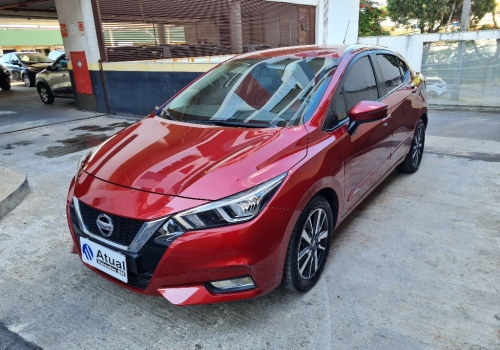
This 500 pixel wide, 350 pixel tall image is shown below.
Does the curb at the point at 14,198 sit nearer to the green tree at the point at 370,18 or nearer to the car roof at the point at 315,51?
the car roof at the point at 315,51

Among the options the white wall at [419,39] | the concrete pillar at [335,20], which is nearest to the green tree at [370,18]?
the concrete pillar at [335,20]

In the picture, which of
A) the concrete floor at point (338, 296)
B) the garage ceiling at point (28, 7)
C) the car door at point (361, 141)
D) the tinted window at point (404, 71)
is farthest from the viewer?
the garage ceiling at point (28, 7)

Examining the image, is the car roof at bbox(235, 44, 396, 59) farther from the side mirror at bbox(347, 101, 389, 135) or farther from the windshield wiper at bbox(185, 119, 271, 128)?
the windshield wiper at bbox(185, 119, 271, 128)

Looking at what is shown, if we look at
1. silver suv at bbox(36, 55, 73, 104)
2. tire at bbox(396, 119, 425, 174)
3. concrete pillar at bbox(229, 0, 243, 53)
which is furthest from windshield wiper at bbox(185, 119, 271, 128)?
concrete pillar at bbox(229, 0, 243, 53)

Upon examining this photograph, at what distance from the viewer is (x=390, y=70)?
380cm

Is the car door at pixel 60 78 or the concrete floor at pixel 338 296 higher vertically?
the car door at pixel 60 78

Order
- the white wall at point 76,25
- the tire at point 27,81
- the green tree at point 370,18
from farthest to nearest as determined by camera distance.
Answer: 1. the green tree at point 370,18
2. the tire at point 27,81
3. the white wall at point 76,25

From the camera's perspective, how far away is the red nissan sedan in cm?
192

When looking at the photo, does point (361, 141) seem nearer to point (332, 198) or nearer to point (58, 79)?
point (332, 198)

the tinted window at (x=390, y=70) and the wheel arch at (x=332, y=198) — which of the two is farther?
the tinted window at (x=390, y=70)

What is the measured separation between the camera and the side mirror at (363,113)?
2.64m

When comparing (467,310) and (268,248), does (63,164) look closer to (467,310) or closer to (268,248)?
(268,248)

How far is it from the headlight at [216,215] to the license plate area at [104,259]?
0.99 feet

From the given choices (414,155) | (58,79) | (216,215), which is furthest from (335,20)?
(216,215)
